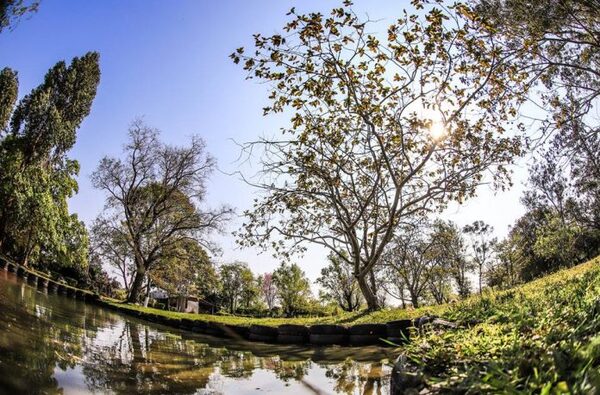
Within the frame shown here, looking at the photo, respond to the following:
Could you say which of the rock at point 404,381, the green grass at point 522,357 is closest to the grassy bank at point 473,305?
the green grass at point 522,357

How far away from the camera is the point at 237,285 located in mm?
53750

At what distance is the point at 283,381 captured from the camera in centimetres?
495

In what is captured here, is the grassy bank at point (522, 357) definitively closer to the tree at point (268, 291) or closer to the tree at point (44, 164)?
the tree at point (44, 164)

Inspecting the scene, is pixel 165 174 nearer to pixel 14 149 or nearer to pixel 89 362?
pixel 14 149

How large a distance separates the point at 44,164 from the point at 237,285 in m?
31.8

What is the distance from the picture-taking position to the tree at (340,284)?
4064cm

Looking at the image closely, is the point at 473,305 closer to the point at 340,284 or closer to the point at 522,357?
the point at 522,357

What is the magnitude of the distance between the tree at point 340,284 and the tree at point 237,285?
10.8 meters

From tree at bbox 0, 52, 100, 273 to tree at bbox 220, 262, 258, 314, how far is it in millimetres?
24220

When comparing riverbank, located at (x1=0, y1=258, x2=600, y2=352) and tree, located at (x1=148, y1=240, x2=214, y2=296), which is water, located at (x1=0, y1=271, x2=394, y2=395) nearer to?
riverbank, located at (x1=0, y1=258, x2=600, y2=352)

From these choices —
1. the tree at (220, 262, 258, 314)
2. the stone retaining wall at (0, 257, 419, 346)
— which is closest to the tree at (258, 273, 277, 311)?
the tree at (220, 262, 258, 314)

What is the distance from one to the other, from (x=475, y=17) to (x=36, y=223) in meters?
25.6

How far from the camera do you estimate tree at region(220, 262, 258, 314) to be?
2085 inches

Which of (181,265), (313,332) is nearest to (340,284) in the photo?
(181,265)
